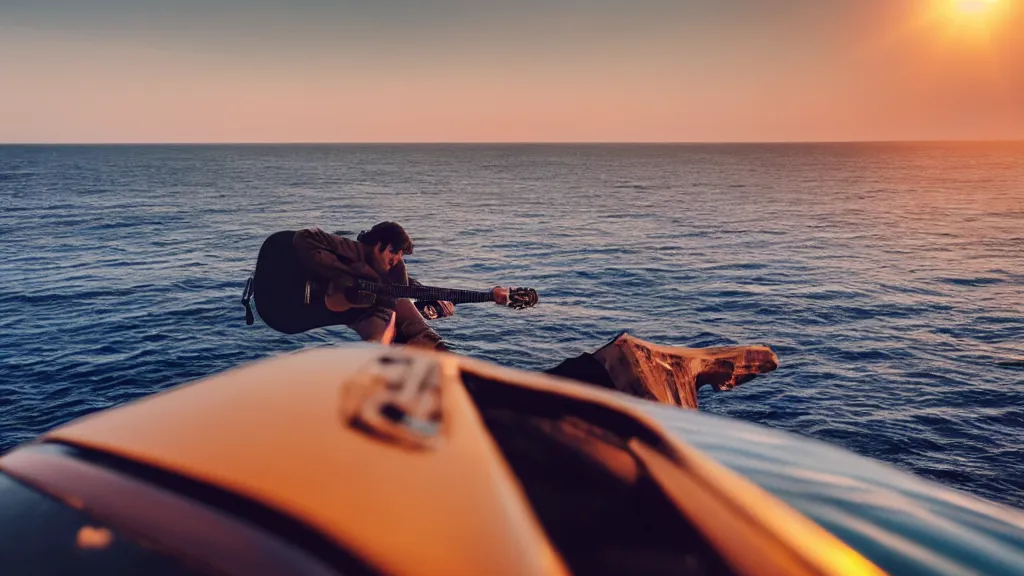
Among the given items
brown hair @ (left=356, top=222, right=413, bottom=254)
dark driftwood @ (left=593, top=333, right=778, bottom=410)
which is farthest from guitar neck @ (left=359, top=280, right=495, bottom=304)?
dark driftwood @ (left=593, top=333, right=778, bottom=410)

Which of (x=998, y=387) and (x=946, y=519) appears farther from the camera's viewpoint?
(x=998, y=387)

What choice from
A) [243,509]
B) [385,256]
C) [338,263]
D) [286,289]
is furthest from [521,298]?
[243,509]

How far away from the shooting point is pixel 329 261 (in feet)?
25.2

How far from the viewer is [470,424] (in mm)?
1695

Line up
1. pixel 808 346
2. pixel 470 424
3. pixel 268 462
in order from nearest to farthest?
pixel 268 462 < pixel 470 424 < pixel 808 346

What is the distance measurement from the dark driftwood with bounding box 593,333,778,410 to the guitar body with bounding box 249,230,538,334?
2.50 metres

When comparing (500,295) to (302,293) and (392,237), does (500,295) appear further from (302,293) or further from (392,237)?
(302,293)

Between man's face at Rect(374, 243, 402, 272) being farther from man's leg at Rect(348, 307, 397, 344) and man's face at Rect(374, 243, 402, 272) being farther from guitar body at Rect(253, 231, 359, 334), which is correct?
guitar body at Rect(253, 231, 359, 334)

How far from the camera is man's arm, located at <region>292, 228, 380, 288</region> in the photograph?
7.65 meters

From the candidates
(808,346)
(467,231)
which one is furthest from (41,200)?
(808,346)

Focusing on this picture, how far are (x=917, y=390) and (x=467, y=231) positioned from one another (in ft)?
105

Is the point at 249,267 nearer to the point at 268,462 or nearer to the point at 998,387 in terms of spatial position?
the point at 998,387

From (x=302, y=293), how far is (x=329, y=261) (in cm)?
53

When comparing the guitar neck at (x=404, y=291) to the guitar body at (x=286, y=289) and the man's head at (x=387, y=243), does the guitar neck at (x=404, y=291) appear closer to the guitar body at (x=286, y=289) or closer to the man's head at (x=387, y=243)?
the man's head at (x=387, y=243)
